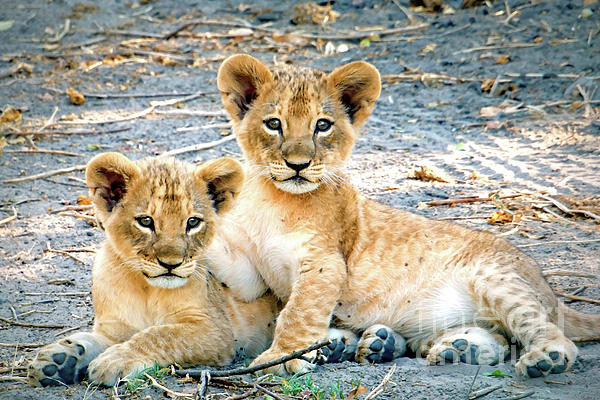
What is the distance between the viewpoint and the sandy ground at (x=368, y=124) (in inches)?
192

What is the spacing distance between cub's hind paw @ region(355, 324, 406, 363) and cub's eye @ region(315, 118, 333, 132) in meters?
1.29

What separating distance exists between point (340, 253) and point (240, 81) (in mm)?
1336

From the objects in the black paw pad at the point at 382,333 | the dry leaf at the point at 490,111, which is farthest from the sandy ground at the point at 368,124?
the black paw pad at the point at 382,333

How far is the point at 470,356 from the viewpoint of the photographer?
4.36 metres

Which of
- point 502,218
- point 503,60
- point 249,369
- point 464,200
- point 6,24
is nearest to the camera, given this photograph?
point 249,369

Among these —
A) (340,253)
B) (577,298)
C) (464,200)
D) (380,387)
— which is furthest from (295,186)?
(464,200)

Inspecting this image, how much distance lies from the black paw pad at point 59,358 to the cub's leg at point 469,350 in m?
2.02

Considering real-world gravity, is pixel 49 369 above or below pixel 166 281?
below

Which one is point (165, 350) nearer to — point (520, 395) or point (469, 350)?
point (469, 350)

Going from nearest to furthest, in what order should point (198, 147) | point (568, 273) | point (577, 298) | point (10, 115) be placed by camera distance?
point (577, 298)
point (568, 273)
point (198, 147)
point (10, 115)

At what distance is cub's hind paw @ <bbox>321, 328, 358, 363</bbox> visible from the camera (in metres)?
4.49

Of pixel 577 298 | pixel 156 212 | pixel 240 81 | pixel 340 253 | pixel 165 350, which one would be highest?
pixel 240 81

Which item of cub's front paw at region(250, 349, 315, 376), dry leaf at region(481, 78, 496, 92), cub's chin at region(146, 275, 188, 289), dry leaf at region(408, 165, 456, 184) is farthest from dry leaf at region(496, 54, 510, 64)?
cub's chin at region(146, 275, 188, 289)

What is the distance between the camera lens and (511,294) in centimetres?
458
